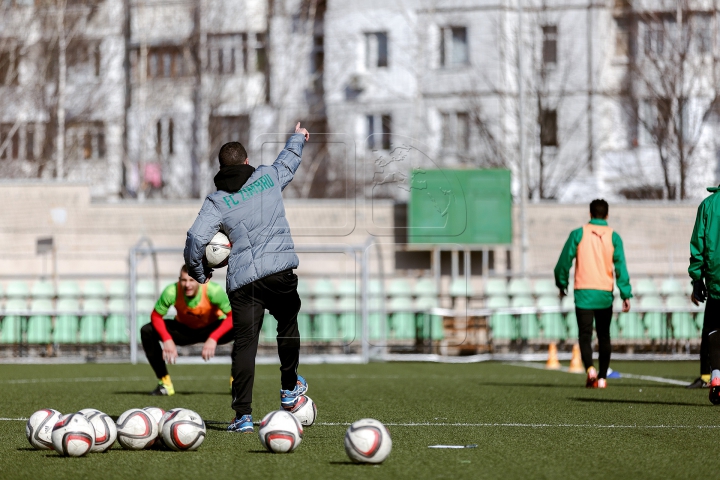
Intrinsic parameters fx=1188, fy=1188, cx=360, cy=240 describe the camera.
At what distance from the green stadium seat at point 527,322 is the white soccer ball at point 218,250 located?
1342cm

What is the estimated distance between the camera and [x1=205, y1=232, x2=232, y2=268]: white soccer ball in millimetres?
8484

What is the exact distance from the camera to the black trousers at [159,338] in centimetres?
1219

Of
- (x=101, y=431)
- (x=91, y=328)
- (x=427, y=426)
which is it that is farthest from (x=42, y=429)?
(x=91, y=328)

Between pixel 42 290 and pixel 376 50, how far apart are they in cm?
2325

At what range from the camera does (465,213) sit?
2545 centimetres

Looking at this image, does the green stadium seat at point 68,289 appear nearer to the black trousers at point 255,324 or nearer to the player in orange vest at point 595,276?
the player in orange vest at point 595,276

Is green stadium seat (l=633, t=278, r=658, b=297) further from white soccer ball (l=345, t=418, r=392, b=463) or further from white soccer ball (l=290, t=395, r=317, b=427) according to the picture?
white soccer ball (l=345, t=418, r=392, b=463)

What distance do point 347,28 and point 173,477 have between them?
37238 mm

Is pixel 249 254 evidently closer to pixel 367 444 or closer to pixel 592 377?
pixel 367 444

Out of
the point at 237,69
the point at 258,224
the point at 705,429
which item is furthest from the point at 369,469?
the point at 237,69

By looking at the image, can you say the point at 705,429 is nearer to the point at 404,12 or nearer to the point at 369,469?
the point at 369,469

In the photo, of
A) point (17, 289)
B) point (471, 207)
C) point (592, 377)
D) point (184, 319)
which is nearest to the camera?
point (184, 319)

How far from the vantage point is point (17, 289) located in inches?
861

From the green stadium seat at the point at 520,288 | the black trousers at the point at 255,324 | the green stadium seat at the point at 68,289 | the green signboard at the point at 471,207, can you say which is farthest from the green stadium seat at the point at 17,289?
the black trousers at the point at 255,324
